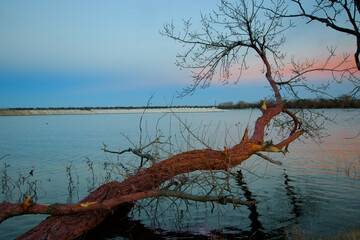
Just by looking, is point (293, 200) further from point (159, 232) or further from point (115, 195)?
point (115, 195)

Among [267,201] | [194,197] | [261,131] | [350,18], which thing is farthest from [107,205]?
[350,18]

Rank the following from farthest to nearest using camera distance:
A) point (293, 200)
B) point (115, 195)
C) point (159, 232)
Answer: point (293, 200) < point (159, 232) < point (115, 195)

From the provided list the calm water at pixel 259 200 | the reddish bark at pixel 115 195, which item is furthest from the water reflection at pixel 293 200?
the reddish bark at pixel 115 195

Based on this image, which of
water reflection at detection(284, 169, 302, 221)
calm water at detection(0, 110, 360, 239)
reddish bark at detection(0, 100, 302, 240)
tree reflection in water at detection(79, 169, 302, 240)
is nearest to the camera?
reddish bark at detection(0, 100, 302, 240)

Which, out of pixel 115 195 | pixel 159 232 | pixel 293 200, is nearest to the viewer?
pixel 115 195

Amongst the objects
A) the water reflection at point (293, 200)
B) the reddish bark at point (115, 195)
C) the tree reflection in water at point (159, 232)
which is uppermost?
the reddish bark at point (115, 195)

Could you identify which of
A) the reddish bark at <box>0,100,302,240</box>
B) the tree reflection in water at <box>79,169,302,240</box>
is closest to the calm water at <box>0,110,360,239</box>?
the tree reflection in water at <box>79,169,302,240</box>

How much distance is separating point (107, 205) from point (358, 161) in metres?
15.4

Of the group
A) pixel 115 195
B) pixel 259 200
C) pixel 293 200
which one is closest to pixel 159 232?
pixel 115 195

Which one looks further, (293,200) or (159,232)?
(293,200)

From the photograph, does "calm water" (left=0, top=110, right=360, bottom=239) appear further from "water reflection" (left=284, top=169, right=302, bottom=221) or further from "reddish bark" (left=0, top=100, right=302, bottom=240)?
"reddish bark" (left=0, top=100, right=302, bottom=240)

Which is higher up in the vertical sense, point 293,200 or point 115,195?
point 115,195

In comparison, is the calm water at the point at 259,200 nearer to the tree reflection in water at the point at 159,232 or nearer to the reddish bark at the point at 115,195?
the tree reflection in water at the point at 159,232

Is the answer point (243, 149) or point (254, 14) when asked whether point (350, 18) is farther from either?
point (243, 149)
